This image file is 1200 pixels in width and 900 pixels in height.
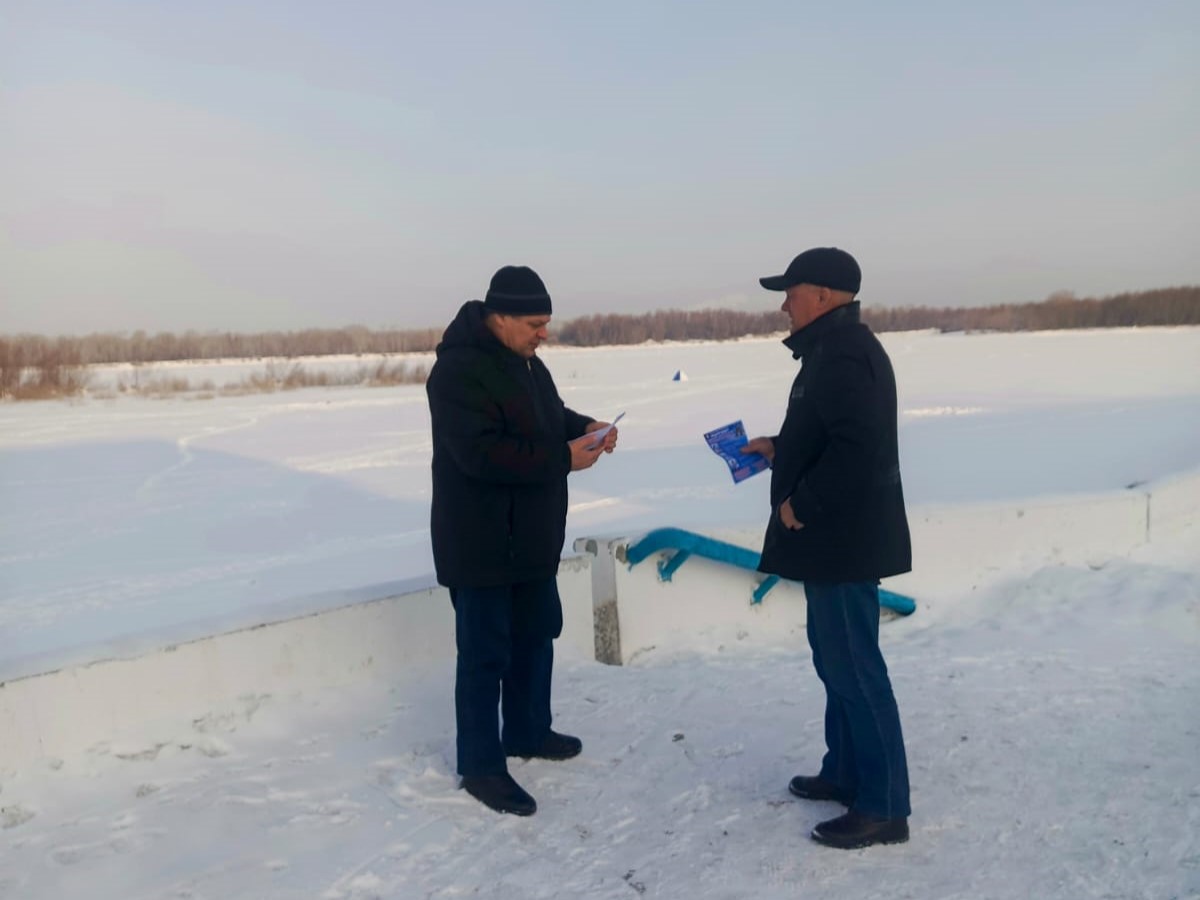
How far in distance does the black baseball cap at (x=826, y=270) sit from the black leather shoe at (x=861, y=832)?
1.53m

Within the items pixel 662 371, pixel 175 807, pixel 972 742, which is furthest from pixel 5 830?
pixel 662 371

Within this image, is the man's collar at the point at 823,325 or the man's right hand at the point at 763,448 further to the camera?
the man's right hand at the point at 763,448

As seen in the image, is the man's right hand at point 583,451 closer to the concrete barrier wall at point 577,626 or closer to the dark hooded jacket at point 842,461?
the dark hooded jacket at point 842,461

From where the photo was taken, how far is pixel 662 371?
30062mm

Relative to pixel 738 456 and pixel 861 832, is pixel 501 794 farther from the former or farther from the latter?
pixel 738 456

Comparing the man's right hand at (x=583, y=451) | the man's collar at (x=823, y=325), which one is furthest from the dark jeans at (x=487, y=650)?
the man's collar at (x=823, y=325)

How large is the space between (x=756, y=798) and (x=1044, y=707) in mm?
1391

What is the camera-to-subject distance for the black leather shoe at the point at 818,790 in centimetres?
316

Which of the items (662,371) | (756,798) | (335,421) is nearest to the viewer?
(756,798)

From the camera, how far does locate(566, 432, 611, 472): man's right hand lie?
3248 millimetres

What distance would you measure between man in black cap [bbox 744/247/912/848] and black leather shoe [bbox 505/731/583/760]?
977 millimetres

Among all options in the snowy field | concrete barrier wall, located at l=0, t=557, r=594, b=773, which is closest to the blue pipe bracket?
the snowy field

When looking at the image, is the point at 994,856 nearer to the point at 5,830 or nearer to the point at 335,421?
the point at 5,830

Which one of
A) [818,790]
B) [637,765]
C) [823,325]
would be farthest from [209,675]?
[823,325]
